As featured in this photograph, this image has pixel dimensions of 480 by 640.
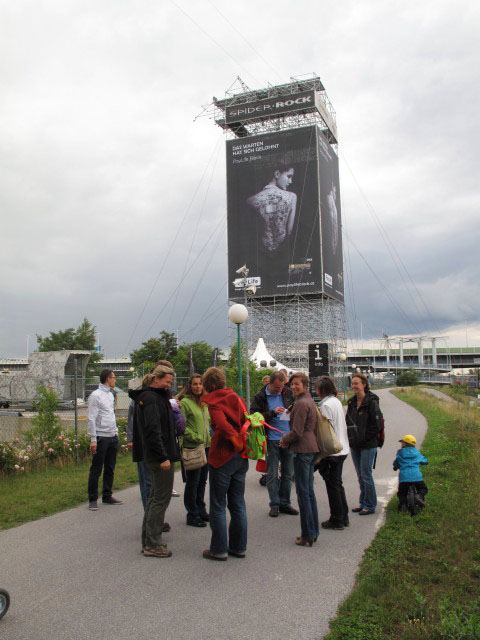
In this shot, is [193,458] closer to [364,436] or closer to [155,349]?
[364,436]

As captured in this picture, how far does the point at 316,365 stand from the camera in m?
29.4

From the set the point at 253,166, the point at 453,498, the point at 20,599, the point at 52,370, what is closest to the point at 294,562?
the point at 20,599

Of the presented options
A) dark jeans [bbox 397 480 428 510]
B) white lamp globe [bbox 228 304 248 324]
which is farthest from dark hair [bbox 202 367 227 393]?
white lamp globe [bbox 228 304 248 324]

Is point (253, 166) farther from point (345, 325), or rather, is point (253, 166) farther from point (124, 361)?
point (124, 361)

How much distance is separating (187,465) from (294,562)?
1.67 meters

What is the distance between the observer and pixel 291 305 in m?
50.8

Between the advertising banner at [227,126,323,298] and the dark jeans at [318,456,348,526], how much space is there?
42.5 m

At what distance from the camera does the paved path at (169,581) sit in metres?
3.69

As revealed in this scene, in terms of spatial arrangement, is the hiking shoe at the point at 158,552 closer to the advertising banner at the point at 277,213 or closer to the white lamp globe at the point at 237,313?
the white lamp globe at the point at 237,313

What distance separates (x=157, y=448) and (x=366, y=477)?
3013mm

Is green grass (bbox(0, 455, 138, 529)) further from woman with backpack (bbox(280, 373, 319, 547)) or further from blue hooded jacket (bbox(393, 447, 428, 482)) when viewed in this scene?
blue hooded jacket (bbox(393, 447, 428, 482))

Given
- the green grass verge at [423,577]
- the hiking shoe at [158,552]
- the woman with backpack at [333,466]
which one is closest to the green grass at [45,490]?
the hiking shoe at [158,552]

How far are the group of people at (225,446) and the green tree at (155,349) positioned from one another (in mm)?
44910

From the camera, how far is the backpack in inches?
232
